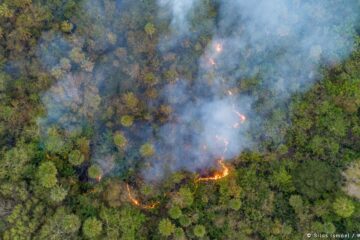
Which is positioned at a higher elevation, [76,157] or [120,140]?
[120,140]

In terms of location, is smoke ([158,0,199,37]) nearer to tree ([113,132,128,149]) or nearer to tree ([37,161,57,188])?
tree ([113,132,128,149])

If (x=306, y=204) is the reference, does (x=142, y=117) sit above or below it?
above

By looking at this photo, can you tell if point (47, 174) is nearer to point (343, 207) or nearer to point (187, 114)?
point (187, 114)

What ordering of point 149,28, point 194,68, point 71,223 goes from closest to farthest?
point 71,223 → point 149,28 → point 194,68

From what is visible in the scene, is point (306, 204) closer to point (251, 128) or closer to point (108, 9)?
point (251, 128)

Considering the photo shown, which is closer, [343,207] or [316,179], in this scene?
[343,207]

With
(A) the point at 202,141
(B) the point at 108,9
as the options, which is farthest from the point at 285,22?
(B) the point at 108,9

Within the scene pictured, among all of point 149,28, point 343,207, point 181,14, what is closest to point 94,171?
point 149,28

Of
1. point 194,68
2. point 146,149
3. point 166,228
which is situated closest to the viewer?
point 166,228
